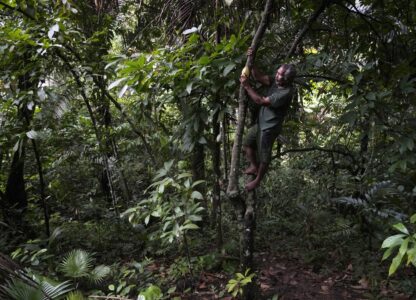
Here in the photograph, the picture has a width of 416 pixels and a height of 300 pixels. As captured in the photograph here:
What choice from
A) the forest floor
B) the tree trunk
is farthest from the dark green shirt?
the tree trunk

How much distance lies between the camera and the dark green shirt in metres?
2.66

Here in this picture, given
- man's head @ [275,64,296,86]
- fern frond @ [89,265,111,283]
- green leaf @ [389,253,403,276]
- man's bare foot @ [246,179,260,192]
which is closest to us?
green leaf @ [389,253,403,276]

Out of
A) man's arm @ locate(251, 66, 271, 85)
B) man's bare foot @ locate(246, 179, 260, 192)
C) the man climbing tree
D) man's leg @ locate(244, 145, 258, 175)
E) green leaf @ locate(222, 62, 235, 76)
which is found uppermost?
green leaf @ locate(222, 62, 235, 76)

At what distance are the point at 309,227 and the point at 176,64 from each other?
2.89m

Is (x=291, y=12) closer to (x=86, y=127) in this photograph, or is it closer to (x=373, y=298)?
(x=373, y=298)

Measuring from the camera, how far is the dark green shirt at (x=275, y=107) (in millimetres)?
2658

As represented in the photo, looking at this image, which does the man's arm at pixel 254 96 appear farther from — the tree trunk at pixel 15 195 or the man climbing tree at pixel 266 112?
the tree trunk at pixel 15 195

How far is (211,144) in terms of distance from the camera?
3.46 m

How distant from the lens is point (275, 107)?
2.69 metres

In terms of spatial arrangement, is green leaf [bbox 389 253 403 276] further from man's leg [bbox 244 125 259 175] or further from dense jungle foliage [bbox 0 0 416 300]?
man's leg [bbox 244 125 259 175]

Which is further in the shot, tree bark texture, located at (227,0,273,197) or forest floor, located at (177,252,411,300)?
forest floor, located at (177,252,411,300)

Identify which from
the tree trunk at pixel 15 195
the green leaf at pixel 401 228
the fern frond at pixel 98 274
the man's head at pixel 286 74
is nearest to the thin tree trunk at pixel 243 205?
the man's head at pixel 286 74

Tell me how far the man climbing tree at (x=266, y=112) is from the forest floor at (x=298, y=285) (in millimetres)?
1163

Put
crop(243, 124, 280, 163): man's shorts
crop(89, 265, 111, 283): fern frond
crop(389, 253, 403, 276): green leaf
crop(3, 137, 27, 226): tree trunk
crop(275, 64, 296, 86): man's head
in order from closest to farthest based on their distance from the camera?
crop(389, 253, 403, 276): green leaf → crop(275, 64, 296, 86): man's head → crop(243, 124, 280, 163): man's shorts → crop(89, 265, 111, 283): fern frond → crop(3, 137, 27, 226): tree trunk
